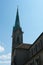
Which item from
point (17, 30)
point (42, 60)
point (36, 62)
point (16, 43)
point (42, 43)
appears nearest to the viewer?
point (42, 60)

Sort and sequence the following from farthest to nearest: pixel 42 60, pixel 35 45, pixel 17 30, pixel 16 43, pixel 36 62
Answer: pixel 17 30, pixel 16 43, pixel 35 45, pixel 36 62, pixel 42 60

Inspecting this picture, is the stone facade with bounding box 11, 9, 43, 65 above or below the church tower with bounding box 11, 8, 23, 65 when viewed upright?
below

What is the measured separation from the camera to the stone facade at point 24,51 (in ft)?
107

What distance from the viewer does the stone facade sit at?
107 feet

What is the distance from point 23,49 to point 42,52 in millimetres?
16217

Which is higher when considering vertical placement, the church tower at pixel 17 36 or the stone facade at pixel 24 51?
the church tower at pixel 17 36

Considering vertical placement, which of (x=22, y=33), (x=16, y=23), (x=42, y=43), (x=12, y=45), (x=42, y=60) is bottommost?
(x=42, y=60)

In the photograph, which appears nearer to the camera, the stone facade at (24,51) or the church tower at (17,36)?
the stone facade at (24,51)

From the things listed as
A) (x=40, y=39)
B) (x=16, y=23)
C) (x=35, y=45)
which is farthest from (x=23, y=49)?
(x=16, y=23)

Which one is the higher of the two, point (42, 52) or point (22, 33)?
point (22, 33)

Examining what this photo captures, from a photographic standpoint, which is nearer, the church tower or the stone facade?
the stone facade

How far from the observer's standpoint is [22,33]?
5831 centimetres

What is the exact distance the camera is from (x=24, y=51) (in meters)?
46.0

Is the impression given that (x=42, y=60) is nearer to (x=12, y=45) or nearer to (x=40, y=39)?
(x=40, y=39)
